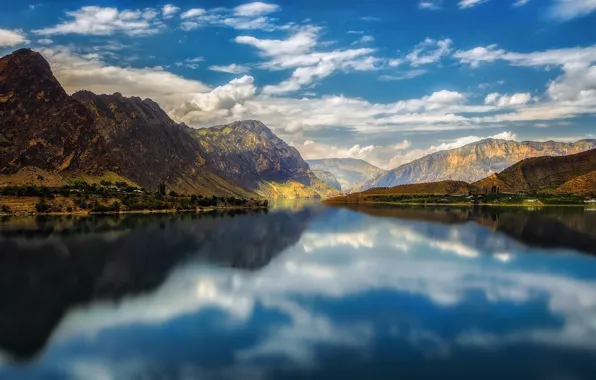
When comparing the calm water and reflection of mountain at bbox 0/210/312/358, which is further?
reflection of mountain at bbox 0/210/312/358

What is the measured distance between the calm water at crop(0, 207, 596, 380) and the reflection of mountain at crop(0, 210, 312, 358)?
399 mm

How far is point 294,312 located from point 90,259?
55.8 metres

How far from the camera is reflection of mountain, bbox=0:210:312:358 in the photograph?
54.9m

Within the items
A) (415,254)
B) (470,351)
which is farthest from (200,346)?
(415,254)

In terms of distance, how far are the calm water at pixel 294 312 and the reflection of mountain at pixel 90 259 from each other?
1.31 ft

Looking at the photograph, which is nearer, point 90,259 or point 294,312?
point 294,312

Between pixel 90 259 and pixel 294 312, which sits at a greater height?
pixel 90 259

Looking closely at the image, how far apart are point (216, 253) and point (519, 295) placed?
64.4 m

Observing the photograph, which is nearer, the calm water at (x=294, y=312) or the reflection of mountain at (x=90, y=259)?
the calm water at (x=294, y=312)

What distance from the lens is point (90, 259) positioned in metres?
94.1

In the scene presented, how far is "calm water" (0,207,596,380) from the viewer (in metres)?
39.5

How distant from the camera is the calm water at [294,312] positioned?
39531 millimetres

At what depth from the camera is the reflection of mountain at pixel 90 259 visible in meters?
54.9

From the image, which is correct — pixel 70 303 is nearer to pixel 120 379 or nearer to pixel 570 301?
pixel 120 379
